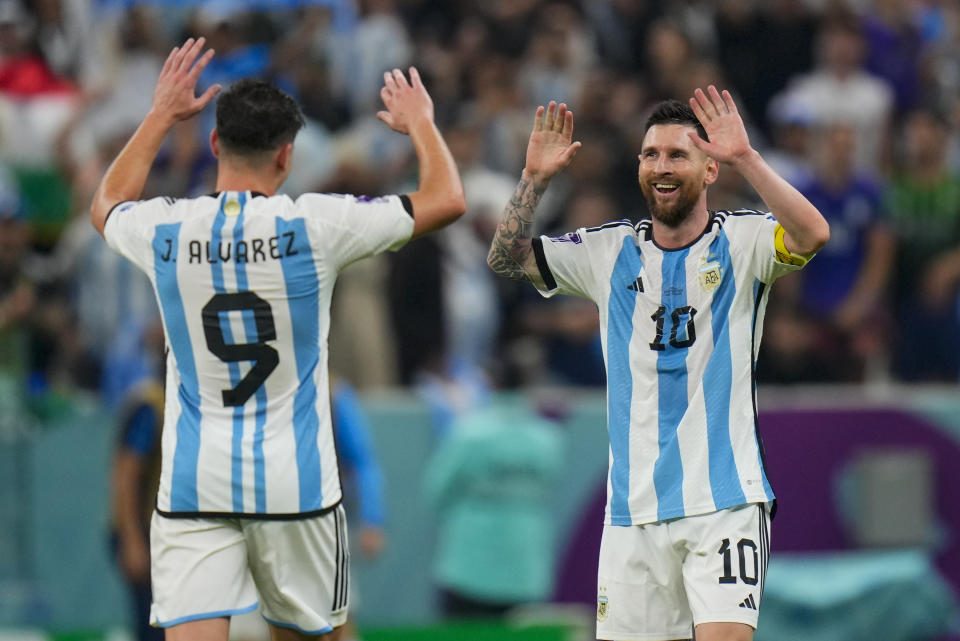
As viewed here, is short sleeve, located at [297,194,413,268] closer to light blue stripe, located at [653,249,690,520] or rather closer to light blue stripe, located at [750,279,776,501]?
light blue stripe, located at [653,249,690,520]

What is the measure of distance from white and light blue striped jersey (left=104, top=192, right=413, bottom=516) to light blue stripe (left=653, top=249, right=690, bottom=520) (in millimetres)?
1074

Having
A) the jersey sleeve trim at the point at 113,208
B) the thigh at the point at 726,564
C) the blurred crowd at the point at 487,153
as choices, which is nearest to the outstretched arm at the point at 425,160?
the jersey sleeve trim at the point at 113,208

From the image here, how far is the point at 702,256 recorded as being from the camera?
20.6 feet

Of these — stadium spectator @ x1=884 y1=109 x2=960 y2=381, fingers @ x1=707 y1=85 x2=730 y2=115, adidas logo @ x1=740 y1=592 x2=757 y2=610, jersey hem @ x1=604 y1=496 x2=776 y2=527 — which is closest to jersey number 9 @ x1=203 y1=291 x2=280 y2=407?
jersey hem @ x1=604 y1=496 x2=776 y2=527

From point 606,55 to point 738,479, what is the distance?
9.45 m

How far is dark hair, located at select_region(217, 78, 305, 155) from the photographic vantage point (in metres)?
6.12

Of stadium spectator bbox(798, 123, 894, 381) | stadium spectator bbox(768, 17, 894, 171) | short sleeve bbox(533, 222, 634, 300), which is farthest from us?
stadium spectator bbox(768, 17, 894, 171)

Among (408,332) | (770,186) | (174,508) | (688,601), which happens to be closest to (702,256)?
(770,186)

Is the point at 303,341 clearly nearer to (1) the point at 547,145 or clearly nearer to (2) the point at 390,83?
(2) the point at 390,83

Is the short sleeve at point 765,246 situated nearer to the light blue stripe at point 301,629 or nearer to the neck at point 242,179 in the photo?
the neck at point 242,179

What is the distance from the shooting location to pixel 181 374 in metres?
6.11

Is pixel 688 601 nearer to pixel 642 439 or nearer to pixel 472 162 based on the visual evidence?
pixel 642 439

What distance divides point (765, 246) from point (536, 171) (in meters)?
0.94

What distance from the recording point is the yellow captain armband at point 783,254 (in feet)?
19.6
